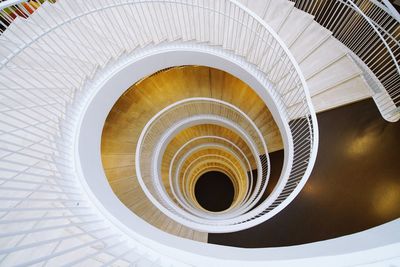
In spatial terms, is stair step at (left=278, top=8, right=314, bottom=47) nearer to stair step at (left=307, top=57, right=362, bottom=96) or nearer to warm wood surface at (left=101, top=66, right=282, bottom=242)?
stair step at (left=307, top=57, right=362, bottom=96)

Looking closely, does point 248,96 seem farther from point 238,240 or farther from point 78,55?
point 78,55

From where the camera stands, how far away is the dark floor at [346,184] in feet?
15.5

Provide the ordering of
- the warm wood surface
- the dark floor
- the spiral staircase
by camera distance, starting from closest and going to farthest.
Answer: the spiral staircase
the dark floor
the warm wood surface

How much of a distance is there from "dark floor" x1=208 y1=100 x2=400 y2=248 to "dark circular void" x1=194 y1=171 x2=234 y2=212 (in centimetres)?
659

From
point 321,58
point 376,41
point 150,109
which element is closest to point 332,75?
point 321,58

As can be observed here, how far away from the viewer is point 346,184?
16.0ft

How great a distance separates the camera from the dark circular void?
1165 centimetres

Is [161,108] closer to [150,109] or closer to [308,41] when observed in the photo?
[150,109]

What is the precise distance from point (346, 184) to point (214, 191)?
8.08 metres

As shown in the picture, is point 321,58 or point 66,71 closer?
point 66,71

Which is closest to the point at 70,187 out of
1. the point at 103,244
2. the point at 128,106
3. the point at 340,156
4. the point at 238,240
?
the point at 103,244

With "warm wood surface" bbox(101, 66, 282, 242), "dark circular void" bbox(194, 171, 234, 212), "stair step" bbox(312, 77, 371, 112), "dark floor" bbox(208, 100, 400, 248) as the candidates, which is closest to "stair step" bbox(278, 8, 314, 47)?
"stair step" bbox(312, 77, 371, 112)

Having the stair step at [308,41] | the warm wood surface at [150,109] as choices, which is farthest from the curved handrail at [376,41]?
the warm wood surface at [150,109]

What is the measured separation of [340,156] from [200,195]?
841 cm
